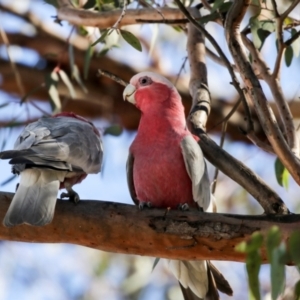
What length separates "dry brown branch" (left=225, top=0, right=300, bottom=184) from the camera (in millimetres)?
2551

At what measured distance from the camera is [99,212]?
8.20 ft

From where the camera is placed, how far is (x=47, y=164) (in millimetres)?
2428

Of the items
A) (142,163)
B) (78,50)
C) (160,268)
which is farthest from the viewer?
(160,268)

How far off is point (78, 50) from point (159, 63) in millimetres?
714

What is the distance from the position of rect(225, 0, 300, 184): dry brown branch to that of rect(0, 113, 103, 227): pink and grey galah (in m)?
0.62

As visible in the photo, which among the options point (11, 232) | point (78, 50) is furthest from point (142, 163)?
point (78, 50)

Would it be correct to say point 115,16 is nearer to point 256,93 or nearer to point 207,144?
point 207,144

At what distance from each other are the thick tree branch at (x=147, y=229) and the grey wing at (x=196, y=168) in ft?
0.90

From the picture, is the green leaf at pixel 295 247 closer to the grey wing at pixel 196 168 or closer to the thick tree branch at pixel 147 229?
the thick tree branch at pixel 147 229

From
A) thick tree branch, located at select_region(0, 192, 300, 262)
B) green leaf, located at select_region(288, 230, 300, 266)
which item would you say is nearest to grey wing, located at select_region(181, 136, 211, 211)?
thick tree branch, located at select_region(0, 192, 300, 262)

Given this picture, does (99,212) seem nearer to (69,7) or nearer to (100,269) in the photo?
(69,7)

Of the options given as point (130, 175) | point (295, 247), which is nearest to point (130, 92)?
point (130, 175)

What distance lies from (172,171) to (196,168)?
0.30 feet

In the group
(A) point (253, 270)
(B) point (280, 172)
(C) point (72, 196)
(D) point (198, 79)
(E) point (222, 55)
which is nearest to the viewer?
(A) point (253, 270)
